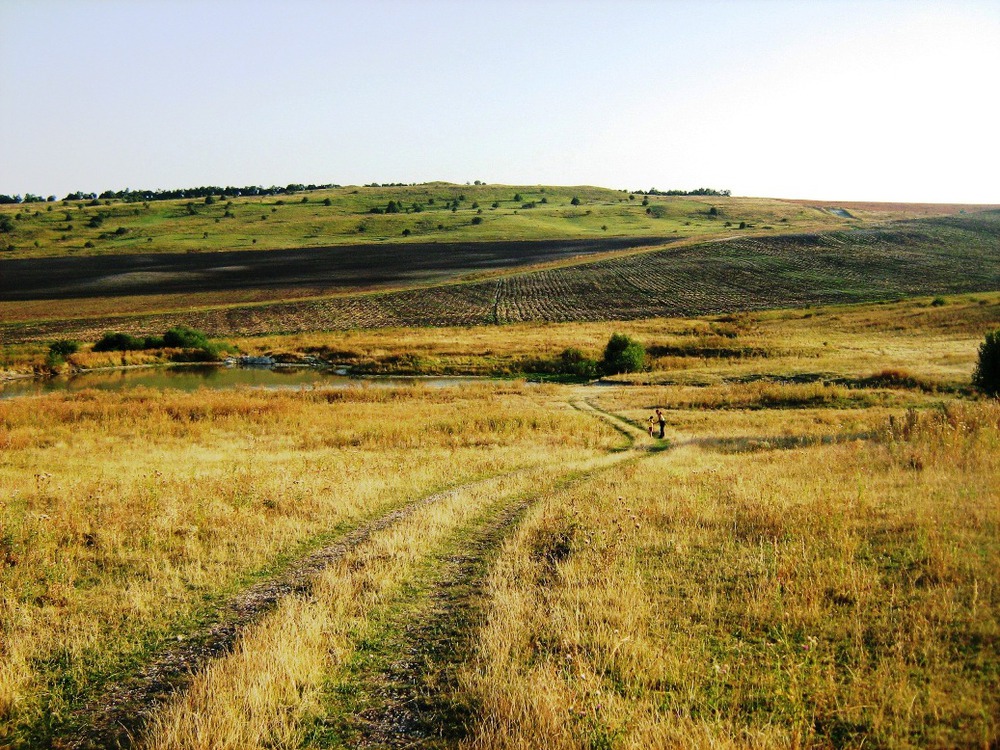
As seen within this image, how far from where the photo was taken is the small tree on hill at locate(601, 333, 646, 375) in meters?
58.0

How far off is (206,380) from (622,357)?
3652 centimetres

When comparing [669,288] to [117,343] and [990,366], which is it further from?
[117,343]

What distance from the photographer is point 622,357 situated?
5797cm

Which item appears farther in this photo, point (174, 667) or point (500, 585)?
point (500, 585)

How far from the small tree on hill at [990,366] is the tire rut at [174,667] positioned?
37.0m

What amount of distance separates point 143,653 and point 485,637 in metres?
3.80

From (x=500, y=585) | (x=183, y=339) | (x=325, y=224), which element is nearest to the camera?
(x=500, y=585)

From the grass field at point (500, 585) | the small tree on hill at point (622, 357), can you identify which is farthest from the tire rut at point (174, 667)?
the small tree on hill at point (622, 357)

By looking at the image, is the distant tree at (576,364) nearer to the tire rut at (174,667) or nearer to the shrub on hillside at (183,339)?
the shrub on hillside at (183,339)

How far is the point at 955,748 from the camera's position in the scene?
4844mm

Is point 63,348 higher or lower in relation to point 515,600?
lower

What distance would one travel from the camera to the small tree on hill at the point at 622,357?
2283 inches

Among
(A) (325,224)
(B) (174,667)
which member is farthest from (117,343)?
(A) (325,224)

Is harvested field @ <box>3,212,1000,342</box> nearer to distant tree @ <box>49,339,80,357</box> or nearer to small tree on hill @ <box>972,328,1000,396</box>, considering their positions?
distant tree @ <box>49,339,80,357</box>
